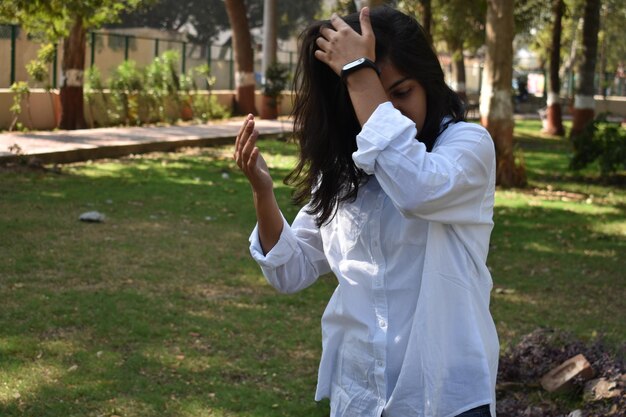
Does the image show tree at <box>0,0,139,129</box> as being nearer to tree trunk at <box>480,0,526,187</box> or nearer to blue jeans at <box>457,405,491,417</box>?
tree trunk at <box>480,0,526,187</box>

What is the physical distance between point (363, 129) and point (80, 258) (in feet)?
19.7

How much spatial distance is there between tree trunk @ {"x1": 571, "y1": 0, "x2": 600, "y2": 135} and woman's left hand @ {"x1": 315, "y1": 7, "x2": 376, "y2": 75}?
1945 cm

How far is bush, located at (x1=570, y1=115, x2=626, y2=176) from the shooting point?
1541 centimetres

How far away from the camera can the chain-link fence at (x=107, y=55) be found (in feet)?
70.4

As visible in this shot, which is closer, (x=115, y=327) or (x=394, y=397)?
(x=394, y=397)

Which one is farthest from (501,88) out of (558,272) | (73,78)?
(73,78)

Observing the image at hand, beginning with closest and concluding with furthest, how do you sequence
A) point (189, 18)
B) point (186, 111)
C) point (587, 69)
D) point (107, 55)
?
point (587, 69), point (186, 111), point (107, 55), point (189, 18)

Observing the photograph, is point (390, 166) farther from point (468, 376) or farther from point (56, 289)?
point (56, 289)

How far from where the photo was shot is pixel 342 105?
2336 mm

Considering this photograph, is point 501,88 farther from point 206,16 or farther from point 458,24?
point 206,16

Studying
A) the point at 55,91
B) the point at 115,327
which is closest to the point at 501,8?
the point at 115,327

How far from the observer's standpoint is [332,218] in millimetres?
2375

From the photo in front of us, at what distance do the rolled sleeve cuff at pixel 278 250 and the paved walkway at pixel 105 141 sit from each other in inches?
456

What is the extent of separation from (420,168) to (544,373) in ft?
10.7
